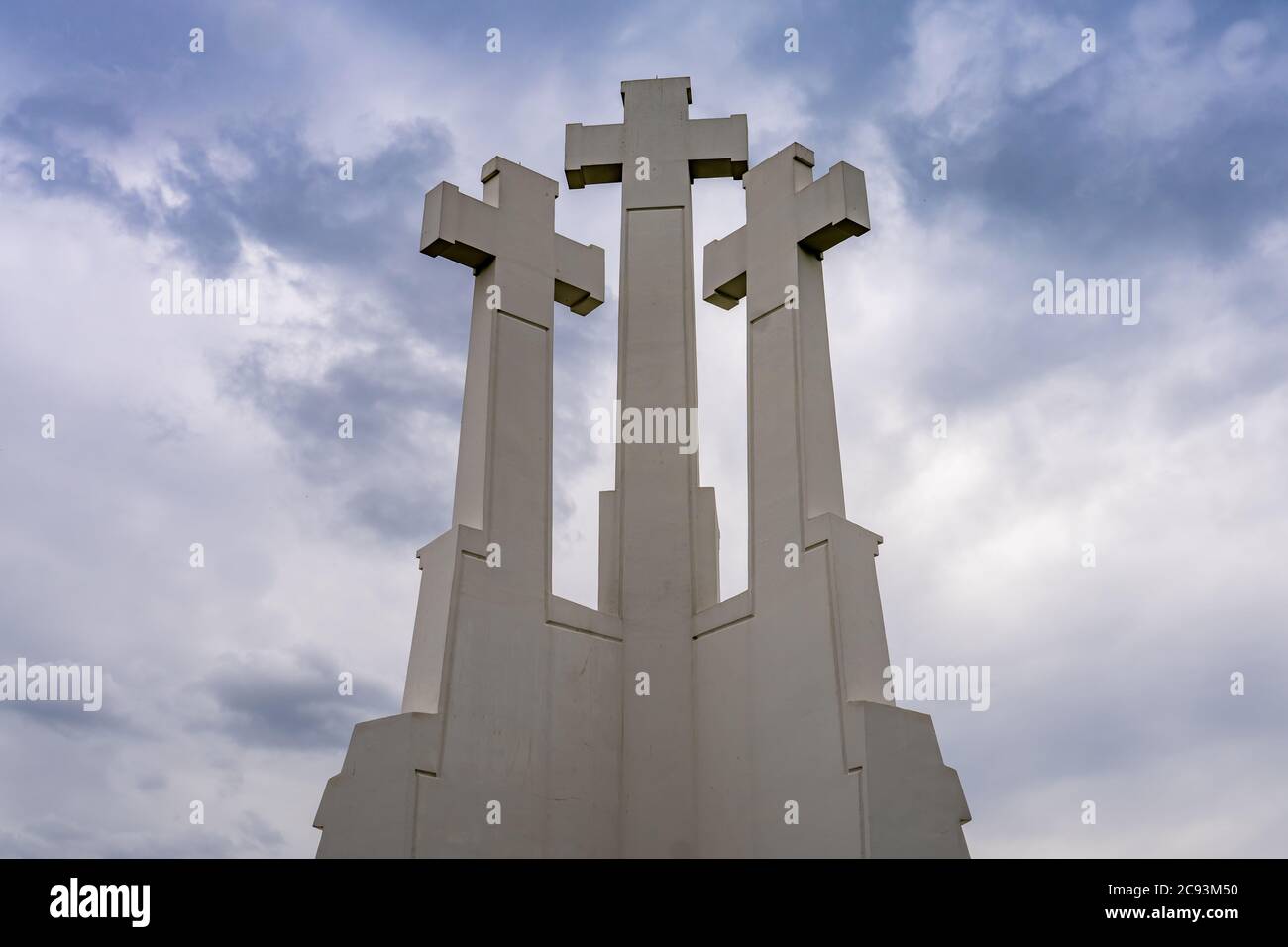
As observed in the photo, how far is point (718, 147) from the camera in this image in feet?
55.9

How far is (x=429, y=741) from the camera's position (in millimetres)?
12969

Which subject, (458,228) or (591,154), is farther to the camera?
(591,154)

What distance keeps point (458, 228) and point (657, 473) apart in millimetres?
3622

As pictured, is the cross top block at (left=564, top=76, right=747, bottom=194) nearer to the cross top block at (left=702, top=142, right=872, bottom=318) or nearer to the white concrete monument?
the white concrete monument

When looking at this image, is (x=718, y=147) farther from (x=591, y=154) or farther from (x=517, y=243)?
(x=517, y=243)

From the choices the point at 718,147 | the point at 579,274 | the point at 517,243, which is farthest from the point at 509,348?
the point at 718,147

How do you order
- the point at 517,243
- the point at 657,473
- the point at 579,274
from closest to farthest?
the point at 657,473 < the point at 517,243 < the point at 579,274

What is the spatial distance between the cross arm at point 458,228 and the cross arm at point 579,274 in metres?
1.04

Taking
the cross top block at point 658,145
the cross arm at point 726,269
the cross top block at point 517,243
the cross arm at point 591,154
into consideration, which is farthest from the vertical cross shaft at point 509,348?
the cross arm at point 726,269

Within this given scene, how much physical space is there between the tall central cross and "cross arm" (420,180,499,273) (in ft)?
6.13
